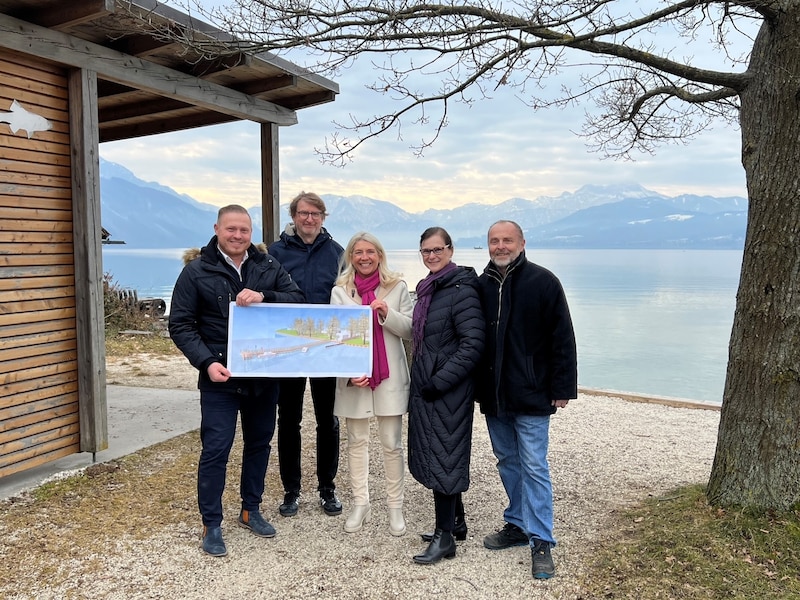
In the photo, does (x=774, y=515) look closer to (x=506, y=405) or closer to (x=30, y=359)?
(x=506, y=405)

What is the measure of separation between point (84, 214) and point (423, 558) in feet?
12.2

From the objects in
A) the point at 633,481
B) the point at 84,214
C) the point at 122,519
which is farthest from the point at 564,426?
the point at 84,214

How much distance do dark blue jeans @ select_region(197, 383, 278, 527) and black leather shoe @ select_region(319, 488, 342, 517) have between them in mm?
565

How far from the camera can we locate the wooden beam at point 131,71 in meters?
4.46

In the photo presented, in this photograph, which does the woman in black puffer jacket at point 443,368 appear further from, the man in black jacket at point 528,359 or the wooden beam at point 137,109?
the wooden beam at point 137,109

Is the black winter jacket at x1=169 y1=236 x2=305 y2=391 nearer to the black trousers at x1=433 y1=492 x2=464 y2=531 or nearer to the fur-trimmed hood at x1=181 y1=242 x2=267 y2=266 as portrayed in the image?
the fur-trimmed hood at x1=181 y1=242 x2=267 y2=266

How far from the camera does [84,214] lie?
4996 mm

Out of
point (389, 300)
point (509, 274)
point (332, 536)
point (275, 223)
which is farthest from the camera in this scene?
point (275, 223)

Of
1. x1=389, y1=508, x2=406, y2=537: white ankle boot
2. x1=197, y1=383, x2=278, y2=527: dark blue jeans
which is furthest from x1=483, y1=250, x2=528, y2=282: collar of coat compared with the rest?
x1=389, y1=508, x2=406, y2=537: white ankle boot

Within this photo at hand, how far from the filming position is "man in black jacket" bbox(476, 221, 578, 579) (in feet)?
11.0

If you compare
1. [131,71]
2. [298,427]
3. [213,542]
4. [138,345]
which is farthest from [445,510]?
[138,345]

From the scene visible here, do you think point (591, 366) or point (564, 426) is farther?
point (591, 366)

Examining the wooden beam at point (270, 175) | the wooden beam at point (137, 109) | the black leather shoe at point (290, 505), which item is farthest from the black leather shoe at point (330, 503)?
the wooden beam at point (137, 109)

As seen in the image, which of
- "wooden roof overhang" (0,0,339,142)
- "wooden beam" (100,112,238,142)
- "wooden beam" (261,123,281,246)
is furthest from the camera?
"wooden beam" (100,112,238,142)
